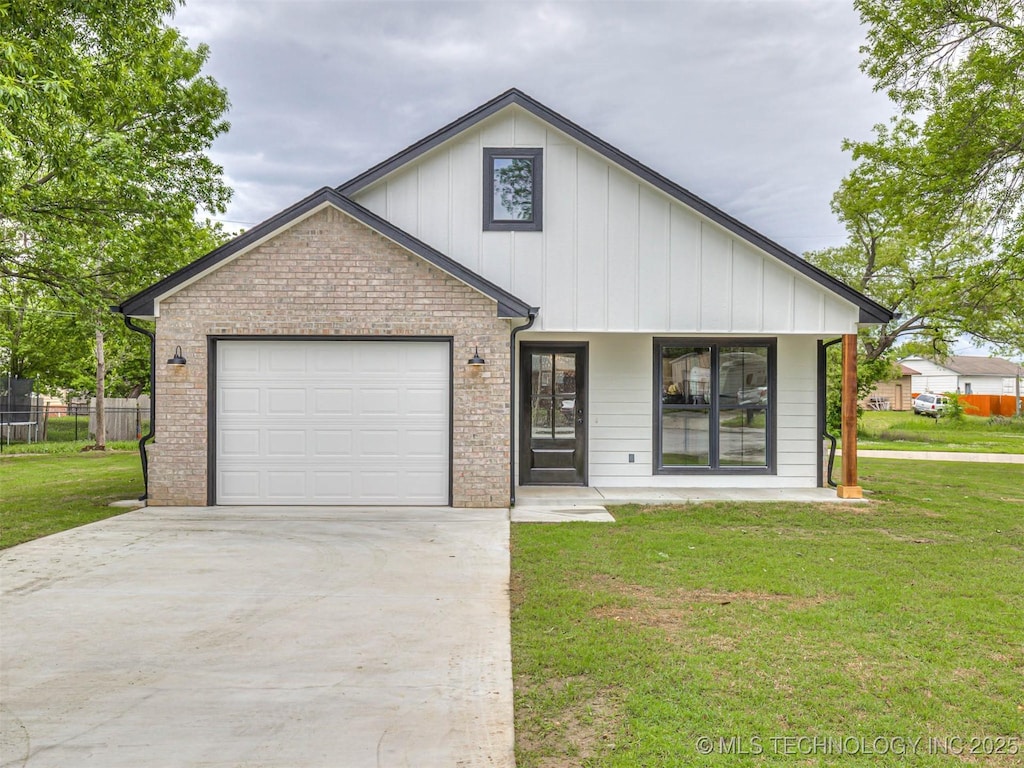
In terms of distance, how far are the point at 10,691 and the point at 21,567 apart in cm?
320

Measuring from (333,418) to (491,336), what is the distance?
2.56 metres

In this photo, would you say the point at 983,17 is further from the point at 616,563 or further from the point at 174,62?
the point at 174,62

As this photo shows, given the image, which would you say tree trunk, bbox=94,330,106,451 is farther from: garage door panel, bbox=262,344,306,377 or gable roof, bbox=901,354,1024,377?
gable roof, bbox=901,354,1024,377

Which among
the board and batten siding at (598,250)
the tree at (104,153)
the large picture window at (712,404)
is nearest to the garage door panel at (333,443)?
the board and batten siding at (598,250)

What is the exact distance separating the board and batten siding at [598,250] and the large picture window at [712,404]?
43.8 inches

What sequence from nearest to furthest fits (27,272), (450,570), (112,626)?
1. (112,626)
2. (450,570)
3. (27,272)

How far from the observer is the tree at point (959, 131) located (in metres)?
12.8

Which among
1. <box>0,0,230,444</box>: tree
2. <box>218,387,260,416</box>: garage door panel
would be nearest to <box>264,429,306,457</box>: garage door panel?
<box>218,387,260,416</box>: garage door panel

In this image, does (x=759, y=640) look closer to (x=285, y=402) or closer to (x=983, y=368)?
(x=285, y=402)

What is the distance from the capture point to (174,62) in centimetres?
1461

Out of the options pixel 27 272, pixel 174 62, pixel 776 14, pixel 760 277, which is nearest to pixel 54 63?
pixel 27 272

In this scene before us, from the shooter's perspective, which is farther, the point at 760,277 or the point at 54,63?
the point at 760,277

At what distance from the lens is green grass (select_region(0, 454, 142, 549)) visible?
8.31 metres

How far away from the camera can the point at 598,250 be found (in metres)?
10.4
